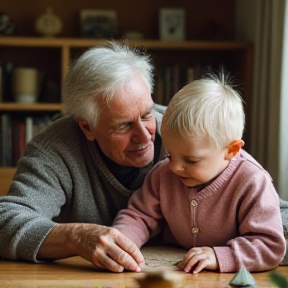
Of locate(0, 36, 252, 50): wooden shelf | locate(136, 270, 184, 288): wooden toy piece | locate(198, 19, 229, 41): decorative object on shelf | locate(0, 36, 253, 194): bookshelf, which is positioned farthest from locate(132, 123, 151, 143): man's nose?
locate(198, 19, 229, 41): decorative object on shelf

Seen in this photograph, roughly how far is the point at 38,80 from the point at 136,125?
256 cm

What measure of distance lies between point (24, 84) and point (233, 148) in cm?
281

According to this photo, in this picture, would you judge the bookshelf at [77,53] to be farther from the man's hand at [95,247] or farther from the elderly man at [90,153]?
the man's hand at [95,247]

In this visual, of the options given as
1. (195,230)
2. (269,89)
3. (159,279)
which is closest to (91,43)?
(269,89)

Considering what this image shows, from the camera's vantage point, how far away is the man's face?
1.75 meters

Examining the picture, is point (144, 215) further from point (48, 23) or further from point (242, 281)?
point (48, 23)

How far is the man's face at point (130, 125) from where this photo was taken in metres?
1.75

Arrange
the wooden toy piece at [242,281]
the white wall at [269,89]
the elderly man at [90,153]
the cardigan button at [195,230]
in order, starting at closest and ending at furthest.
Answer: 1. the wooden toy piece at [242,281]
2. the cardigan button at [195,230]
3. the elderly man at [90,153]
4. the white wall at [269,89]

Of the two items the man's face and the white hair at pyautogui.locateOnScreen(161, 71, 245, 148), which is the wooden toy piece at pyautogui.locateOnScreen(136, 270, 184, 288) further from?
the man's face

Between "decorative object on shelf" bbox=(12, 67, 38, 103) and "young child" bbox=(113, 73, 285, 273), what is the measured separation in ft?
8.72

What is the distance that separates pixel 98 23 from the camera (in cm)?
420

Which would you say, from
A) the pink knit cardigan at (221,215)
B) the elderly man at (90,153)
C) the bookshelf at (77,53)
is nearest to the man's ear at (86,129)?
the elderly man at (90,153)

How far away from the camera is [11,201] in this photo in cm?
166

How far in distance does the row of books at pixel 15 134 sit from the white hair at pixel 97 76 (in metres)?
2.34
